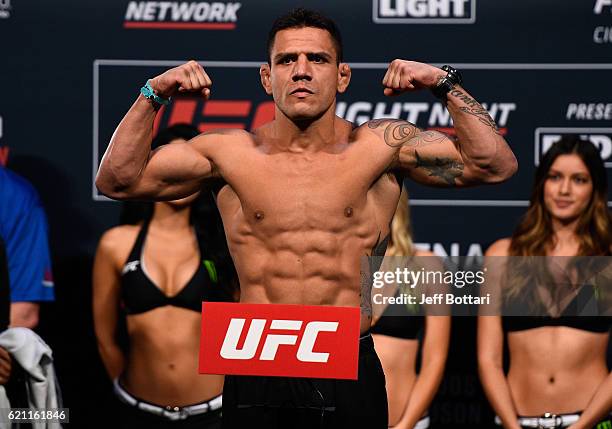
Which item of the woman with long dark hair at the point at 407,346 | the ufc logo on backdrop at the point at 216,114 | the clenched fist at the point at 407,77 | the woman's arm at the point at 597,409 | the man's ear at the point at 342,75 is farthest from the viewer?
the ufc logo on backdrop at the point at 216,114

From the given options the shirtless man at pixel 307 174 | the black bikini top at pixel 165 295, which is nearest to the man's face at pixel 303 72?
the shirtless man at pixel 307 174

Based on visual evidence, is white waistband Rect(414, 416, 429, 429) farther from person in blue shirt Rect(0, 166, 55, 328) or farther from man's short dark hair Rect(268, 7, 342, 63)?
man's short dark hair Rect(268, 7, 342, 63)

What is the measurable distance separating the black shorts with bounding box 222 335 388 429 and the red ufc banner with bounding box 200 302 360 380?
3.0 inches

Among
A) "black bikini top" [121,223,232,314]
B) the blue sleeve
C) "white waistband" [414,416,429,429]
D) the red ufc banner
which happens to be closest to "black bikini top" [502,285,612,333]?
"white waistband" [414,416,429,429]

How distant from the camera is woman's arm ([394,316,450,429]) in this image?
3.90 metres

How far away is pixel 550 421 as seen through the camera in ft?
12.6

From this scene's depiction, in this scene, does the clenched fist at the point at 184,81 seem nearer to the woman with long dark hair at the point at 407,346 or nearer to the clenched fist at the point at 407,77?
the clenched fist at the point at 407,77

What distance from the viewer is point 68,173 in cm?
449

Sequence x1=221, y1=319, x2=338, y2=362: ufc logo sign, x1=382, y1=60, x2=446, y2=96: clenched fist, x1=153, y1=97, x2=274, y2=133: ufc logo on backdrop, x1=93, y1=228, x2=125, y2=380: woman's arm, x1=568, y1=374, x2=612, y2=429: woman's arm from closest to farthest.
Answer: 1. x1=221, y1=319, x2=338, y2=362: ufc logo sign
2. x1=382, y1=60, x2=446, y2=96: clenched fist
3. x1=568, y1=374, x2=612, y2=429: woman's arm
4. x1=93, y1=228, x2=125, y2=380: woman's arm
5. x1=153, y1=97, x2=274, y2=133: ufc logo on backdrop

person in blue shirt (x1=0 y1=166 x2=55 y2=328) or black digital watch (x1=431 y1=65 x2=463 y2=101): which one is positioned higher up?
black digital watch (x1=431 y1=65 x2=463 y2=101)

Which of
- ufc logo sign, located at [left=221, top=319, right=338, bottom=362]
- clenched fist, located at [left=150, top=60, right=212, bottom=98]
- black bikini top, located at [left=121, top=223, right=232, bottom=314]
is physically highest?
clenched fist, located at [left=150, top=60, right=212, bottom=98]

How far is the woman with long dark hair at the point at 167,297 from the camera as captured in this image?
12.6 feet

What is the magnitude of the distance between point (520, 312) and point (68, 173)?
1.99 metres

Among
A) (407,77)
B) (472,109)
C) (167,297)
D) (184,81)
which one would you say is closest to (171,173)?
(184,81)
